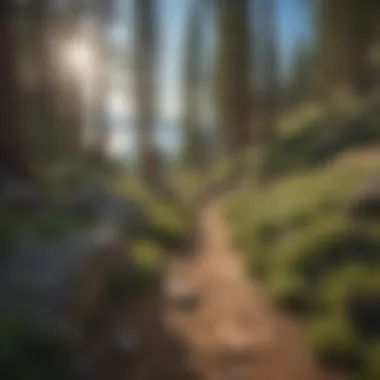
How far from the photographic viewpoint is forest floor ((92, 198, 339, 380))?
1156mm

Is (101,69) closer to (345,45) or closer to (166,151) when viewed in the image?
(166,151)

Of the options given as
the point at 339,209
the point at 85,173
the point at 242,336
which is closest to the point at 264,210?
the point at 339,209

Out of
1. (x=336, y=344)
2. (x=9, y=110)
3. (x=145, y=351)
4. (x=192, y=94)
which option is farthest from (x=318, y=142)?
(x=9, y=110)

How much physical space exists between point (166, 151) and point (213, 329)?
0.36m

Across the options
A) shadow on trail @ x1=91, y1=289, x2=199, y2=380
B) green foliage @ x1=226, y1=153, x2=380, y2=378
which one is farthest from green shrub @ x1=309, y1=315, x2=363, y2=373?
shadow on trail @ x1=91, y1=289, x2=199, y2=380

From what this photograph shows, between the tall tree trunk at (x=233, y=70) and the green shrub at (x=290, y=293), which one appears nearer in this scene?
the green shrub at (x=290, y=293)

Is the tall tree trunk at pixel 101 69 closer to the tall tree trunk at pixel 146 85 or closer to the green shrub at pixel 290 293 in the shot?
the tall tree trunk at pixel 146 85

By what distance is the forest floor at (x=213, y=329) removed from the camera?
116 cm

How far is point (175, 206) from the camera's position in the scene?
1291 millimetres

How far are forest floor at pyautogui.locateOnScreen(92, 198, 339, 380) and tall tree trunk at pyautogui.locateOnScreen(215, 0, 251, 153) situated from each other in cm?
18

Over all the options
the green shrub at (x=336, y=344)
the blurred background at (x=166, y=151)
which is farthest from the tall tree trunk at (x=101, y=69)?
the green shrub at (x=336, y=344)

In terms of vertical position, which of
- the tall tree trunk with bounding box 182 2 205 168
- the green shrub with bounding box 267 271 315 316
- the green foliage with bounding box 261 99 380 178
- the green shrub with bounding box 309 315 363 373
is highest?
the tall tree trunk with bounding box 182 2 205 168

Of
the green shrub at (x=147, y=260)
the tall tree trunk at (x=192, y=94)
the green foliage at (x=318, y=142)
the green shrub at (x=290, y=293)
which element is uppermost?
the tall tree trunk at (x=192, y=94)

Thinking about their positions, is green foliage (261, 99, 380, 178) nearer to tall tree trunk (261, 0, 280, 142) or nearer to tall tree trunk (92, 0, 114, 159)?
tall tree trunk (261, 0, 280, 142)
